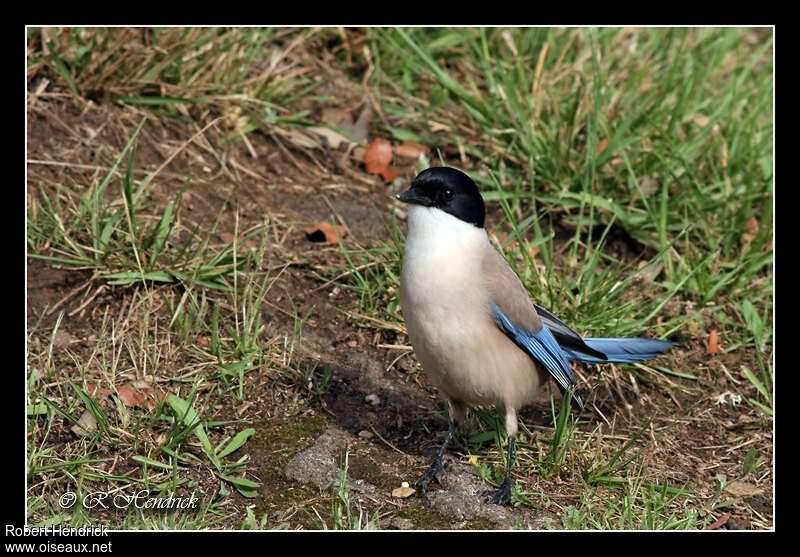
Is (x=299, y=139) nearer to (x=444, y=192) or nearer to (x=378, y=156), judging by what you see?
(x=378, y=156)

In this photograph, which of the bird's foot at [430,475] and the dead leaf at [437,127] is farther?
the dead leaf at [437,127]

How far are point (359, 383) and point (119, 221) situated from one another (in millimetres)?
1552

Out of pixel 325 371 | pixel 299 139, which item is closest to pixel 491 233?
pixel 299 139

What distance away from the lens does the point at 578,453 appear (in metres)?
5.55

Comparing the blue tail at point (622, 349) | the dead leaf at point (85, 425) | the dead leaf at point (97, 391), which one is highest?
the blue tail at point (622, 349)

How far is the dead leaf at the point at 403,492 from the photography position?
5.34m

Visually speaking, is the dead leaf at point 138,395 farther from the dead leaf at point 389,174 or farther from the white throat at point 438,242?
the dead leaf at point 389,174

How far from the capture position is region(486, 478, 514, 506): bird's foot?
5.32 meters

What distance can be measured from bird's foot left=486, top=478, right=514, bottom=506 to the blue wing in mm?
569

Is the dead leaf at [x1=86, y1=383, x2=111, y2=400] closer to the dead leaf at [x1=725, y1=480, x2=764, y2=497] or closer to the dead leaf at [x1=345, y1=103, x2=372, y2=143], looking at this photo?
the dead leaf at [x1=345, y1=103, x2=372, y2=143]

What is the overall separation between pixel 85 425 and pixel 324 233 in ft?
6.68

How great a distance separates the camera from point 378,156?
7.65 m

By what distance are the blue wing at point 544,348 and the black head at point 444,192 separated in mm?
516

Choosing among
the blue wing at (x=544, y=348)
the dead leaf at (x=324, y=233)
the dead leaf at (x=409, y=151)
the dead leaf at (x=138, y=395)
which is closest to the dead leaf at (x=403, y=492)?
the blue wing at (x=544, y=348)
